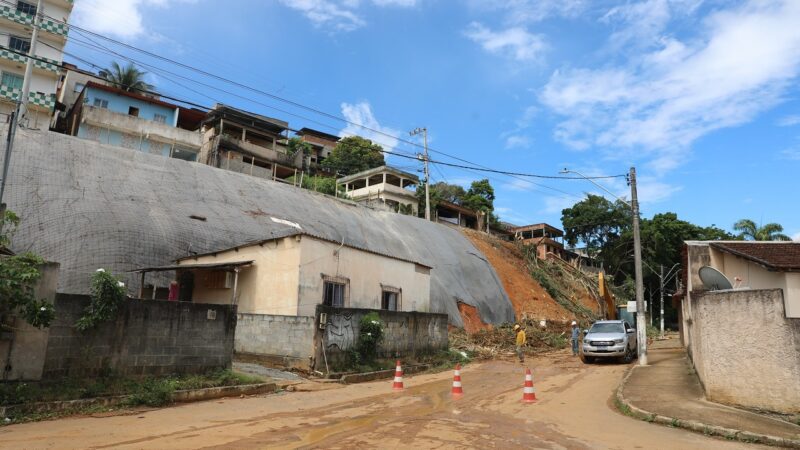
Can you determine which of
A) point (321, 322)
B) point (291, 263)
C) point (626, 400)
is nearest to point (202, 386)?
point (321, 322)

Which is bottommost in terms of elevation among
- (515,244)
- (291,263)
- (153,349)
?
(153,349)

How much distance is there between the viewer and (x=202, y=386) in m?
12.1

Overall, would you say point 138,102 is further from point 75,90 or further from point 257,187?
point 257,187

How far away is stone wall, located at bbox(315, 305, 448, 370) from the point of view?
653 inches

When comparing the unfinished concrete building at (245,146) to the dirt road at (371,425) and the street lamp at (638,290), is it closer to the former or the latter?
the street lamp at (638,290)

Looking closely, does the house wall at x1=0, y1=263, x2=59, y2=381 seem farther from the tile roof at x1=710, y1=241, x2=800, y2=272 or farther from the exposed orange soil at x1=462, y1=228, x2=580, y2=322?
the exposed orange soil at x1=462, y1=228, x2=580, y2=322

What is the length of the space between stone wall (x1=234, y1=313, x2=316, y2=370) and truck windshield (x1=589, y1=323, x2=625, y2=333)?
13053 mm

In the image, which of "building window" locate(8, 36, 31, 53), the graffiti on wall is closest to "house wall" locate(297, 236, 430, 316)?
the graffiti on wall

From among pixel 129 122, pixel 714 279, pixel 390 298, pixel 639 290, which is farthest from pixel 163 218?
pixel 714 279

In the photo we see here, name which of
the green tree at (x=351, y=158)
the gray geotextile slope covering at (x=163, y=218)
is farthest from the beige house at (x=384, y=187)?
the gray geotextile slope covering at (x=163, y=218)

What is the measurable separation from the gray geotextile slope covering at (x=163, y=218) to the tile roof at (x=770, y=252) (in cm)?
1721

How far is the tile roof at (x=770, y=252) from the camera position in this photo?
637 inches

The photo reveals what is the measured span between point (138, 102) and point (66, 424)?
44.8 metres

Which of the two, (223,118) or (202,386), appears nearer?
(202,386)
